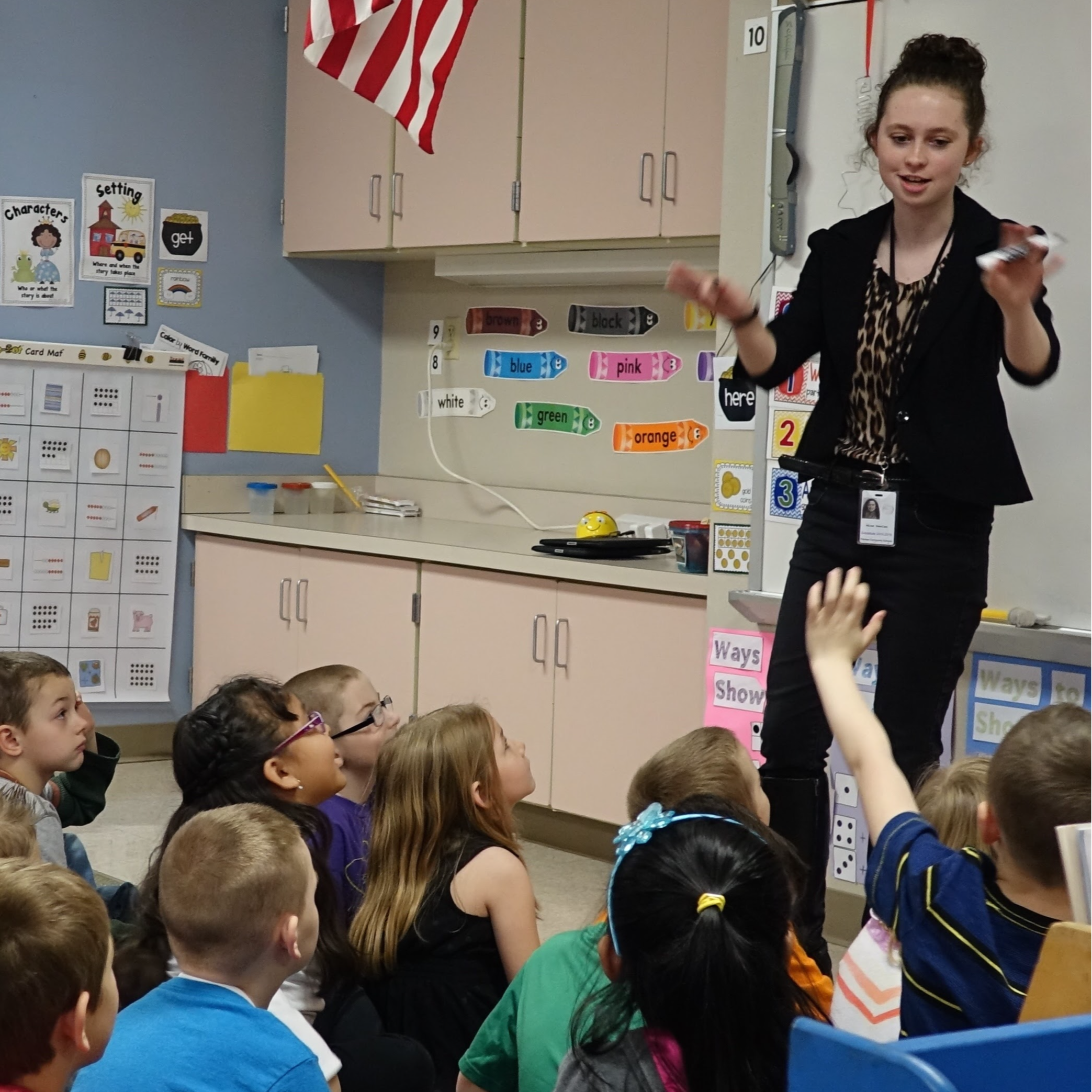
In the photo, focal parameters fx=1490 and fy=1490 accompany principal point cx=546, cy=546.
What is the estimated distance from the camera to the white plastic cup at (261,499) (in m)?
4.53

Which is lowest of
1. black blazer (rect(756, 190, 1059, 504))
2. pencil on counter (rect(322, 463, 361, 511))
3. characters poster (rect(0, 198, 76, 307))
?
pencil on counter (rect(322, 463, 361, 511))

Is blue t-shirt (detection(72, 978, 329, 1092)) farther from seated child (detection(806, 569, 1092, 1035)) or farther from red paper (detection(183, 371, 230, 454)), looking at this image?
red paper (detection(183, 371, 230, 454))

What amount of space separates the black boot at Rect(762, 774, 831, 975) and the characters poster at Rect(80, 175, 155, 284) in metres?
3.10

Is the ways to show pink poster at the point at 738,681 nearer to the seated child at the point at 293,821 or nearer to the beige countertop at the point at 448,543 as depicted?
the beige countertop at the point at 448,543

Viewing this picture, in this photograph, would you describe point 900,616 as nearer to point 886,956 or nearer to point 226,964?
point 886,956

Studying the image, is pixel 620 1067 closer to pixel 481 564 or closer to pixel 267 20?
pixel 481 564

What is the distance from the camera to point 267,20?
14.8 feet

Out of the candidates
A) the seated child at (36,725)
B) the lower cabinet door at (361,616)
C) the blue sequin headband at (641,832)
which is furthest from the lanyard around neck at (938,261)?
the lower cabinet door at (361,616)

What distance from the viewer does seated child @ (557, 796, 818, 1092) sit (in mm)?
1187

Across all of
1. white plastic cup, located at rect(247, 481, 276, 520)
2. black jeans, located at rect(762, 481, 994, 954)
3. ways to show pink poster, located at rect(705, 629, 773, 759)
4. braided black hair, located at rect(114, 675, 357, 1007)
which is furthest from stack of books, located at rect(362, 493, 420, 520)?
black jeans, located at rect(762, 481, 994, 954)

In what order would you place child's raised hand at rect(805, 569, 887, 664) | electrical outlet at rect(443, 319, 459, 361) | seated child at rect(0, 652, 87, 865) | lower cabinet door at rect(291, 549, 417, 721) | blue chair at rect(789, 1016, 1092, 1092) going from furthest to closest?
electrical outlet at rect(443, 319, 459, 361), lower cabinet door at rect(291, 549, 417, 721), seated child at rect(0, 652, 87, 865), child's raised hand at rect(805, 569, 887, 664), blue chair at rect(789, 1016, 1092, 1092)

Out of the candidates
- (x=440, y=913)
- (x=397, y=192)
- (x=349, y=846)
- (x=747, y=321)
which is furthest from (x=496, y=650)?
(x=747, y=321)

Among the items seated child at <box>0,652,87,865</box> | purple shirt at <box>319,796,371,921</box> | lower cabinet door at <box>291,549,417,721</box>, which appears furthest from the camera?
lower cabinet door at <box>291,549,417,721</box>

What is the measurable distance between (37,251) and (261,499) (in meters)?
0.95
